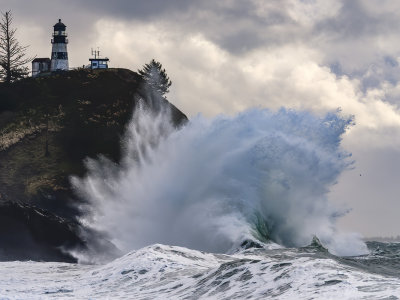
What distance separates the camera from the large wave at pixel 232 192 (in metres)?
53.8

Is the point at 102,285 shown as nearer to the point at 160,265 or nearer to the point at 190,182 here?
the point at 160,265

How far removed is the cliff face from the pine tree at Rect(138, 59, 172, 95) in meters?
2.96

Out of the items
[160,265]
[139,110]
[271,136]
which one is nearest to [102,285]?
[160,265]

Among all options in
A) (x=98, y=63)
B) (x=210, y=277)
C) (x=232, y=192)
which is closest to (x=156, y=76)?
(x=98, y=63)

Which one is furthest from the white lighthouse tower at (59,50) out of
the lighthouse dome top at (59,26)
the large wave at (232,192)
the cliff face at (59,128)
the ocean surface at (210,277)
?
the ocean surface at (210,277)

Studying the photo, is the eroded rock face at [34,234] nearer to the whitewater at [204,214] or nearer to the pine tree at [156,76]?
the whitewater at [204,214]

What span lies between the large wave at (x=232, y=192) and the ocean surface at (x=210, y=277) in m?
5.93

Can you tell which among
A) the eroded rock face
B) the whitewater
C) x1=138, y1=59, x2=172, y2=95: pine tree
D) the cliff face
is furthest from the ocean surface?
x1=138, y1=59, x2=172, y2=95: pine tree

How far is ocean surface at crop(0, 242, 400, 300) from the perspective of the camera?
29.5 metres

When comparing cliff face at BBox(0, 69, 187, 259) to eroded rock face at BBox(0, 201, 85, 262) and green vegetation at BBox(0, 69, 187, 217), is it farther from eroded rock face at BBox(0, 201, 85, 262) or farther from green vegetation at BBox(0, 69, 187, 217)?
eroded rock face at BBox(0, 201, 85, 262)

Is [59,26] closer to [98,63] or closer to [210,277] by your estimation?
[98,63]

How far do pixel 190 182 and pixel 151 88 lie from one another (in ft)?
114

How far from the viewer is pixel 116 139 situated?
7894 centimetres

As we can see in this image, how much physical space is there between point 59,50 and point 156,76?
38.5ft
